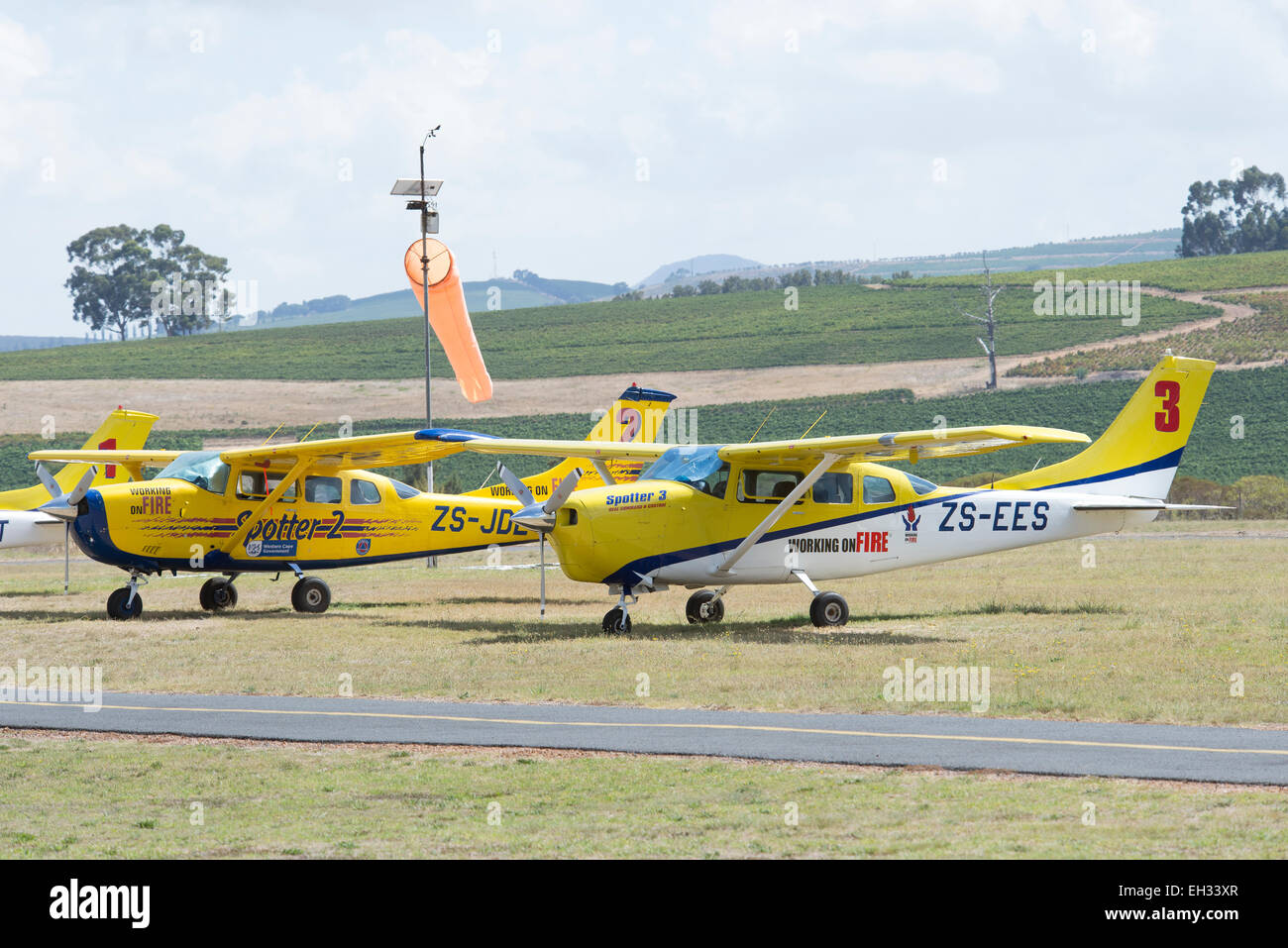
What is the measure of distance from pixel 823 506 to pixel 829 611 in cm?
152

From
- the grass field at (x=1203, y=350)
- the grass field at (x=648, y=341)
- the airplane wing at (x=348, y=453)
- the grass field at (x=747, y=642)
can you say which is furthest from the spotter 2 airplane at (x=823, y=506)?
the grass field at (x=648, y=341)

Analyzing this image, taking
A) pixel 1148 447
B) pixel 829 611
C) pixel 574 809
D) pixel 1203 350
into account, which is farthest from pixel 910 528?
pixel 1203 350

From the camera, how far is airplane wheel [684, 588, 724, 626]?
20688 mm

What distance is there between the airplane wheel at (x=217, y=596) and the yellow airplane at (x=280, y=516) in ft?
0.06

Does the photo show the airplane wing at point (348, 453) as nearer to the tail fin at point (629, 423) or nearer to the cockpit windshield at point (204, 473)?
the cockpit windshield at point (204, 473)

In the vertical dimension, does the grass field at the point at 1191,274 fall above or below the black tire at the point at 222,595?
above

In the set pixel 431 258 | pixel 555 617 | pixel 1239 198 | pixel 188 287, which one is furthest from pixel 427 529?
pixel 1239 198

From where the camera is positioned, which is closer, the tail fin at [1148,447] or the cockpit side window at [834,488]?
the cockpit side window at [834,488]

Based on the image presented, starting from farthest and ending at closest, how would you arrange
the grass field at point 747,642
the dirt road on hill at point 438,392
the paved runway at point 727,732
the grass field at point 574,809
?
the dirt road on hill at point 438,392 < the grass field at point 747,642 < the paved runway at point 727,732 < the grass field at point 574,809

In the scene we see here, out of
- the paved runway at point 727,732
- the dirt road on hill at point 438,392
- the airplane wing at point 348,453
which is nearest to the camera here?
the paved runway at point 727,732

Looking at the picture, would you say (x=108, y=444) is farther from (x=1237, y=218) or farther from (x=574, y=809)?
(x=1237, y=218)

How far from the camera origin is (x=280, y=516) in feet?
77.7

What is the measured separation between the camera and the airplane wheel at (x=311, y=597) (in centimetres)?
2361

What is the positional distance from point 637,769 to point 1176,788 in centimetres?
379
